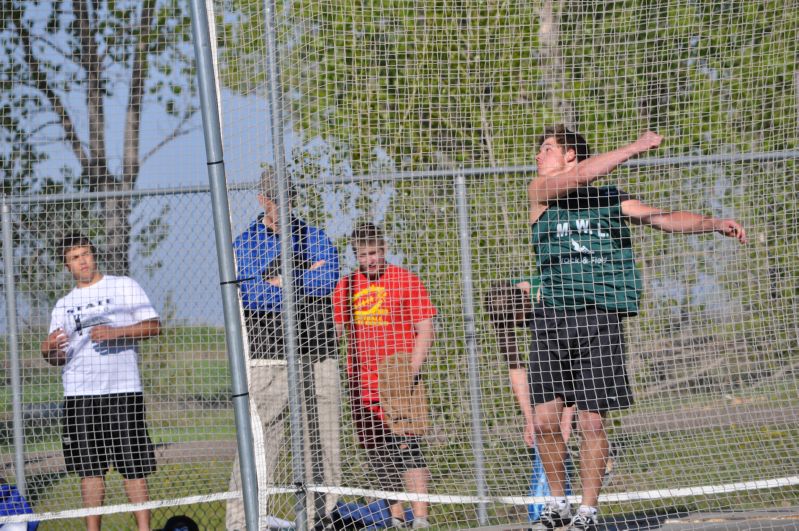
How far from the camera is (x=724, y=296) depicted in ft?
17.6

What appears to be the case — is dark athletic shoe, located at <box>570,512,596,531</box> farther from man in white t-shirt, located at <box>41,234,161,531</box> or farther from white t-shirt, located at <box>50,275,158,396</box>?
white t-shirt, located at <box>50,275,158,396</box>

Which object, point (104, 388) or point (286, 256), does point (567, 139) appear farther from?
point (104, 388)

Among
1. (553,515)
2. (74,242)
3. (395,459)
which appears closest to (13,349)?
(74,242)

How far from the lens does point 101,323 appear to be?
5.35 meters

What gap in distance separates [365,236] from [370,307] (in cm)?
41

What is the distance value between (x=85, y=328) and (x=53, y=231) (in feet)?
2.89

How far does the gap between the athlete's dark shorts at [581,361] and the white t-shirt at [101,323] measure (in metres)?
2.28

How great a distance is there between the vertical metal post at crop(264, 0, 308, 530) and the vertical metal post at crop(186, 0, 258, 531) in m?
0.45

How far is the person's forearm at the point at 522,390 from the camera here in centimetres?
498

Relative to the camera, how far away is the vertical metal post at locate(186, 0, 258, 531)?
3.68 metres

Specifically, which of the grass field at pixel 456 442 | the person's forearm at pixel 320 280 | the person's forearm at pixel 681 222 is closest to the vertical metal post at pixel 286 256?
the person's forearm at pixel 320 280

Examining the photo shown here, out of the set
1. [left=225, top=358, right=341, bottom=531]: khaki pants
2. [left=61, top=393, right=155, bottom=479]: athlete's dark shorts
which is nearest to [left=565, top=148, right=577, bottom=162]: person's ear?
[left=225, top=358, right=341, bottom=531]: khaki pants

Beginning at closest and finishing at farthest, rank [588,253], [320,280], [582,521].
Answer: [582,521], [588,253], [320,280]

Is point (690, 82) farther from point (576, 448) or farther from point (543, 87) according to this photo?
point (576, 448)
